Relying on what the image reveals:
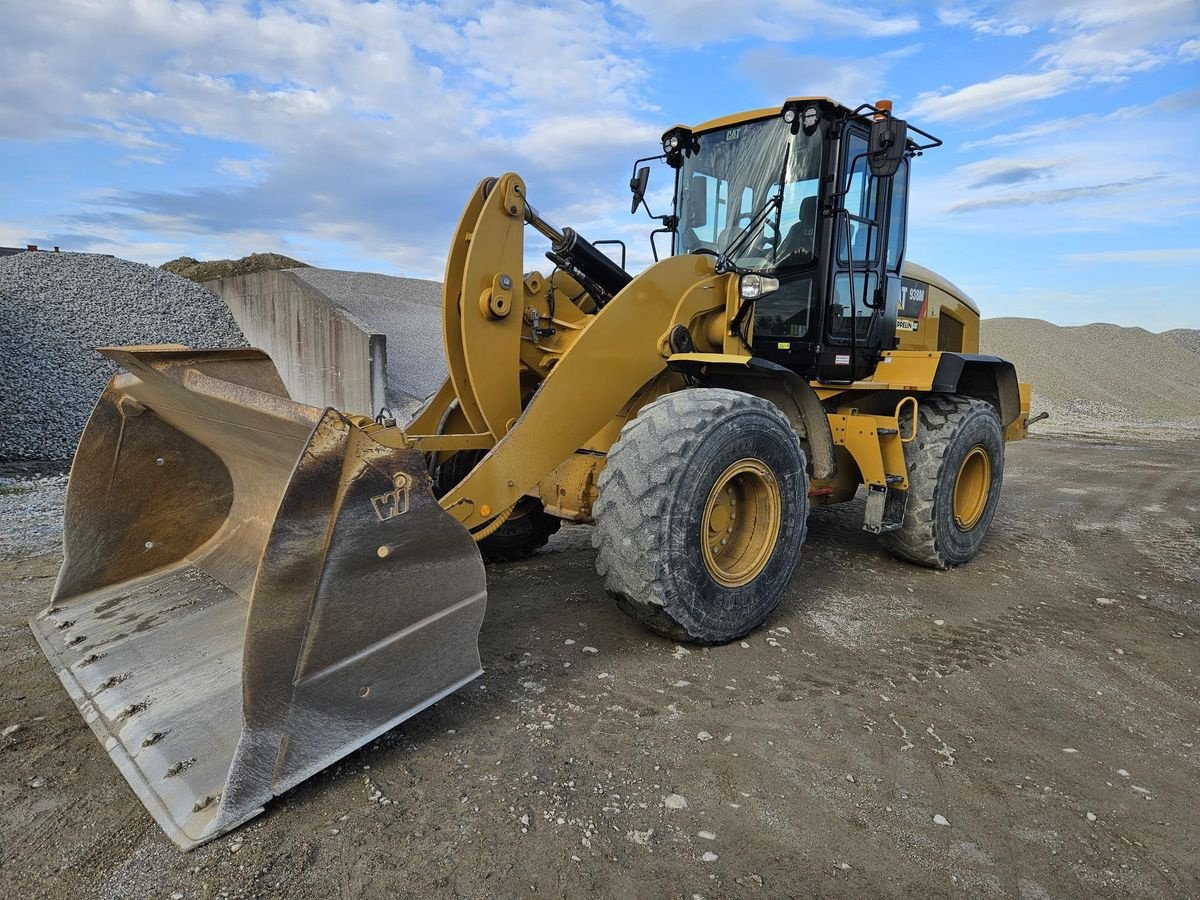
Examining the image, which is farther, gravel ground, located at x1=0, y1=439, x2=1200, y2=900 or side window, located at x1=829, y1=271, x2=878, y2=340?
side window, located at x1=829, y1=271, x2=878, y2=340

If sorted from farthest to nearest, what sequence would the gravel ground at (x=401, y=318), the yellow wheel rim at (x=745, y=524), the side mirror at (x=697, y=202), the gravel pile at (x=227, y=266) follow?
the gravel pile at (x=227, y=266) < the gravel ground at (x=401, y=318) < the side mirror at (x=697, y=202) < the yellow wheel rim at (x=745, y=524)

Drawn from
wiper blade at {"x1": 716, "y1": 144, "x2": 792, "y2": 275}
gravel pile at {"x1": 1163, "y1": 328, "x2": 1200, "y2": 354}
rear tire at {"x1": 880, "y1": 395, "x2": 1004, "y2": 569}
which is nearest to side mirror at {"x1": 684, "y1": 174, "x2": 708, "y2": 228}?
wiper blade at {"x1": 716, "y1": 144, "x2": 792, "y2": 275}

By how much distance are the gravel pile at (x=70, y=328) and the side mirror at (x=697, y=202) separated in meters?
7.90

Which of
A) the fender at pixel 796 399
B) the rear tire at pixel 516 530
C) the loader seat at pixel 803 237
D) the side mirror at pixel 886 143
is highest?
the side mirror at pixel 886 143

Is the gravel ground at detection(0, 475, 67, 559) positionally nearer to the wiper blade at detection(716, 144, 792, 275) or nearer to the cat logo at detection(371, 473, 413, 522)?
the cat logo at detection(371, 473, 413, 522)

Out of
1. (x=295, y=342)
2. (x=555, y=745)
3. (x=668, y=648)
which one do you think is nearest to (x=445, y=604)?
(x=555, y=745)

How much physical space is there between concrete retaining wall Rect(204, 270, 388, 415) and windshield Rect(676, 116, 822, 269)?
6717mm

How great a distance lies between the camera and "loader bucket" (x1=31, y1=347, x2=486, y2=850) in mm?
2338

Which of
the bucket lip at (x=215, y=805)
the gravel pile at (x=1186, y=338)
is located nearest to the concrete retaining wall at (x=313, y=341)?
the bucket lip at (x=215, y=805)

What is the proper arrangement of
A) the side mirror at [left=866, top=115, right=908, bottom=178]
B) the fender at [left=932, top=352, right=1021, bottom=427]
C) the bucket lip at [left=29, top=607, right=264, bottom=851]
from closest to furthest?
the bucket lip at [left=29, top=607, right=264, bottom=851]
the side mirror at [left=866, top=115, right=908, bottom=178]
the fender at [left=932, top=352, right=1021, bottom=427]

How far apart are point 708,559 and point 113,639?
2565 millimetres

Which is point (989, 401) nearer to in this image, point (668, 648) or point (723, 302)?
point (723, 302)

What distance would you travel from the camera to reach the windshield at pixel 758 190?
4625 mm

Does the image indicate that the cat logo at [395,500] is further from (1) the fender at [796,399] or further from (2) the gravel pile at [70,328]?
(2) the gravel pile at [70,328]
